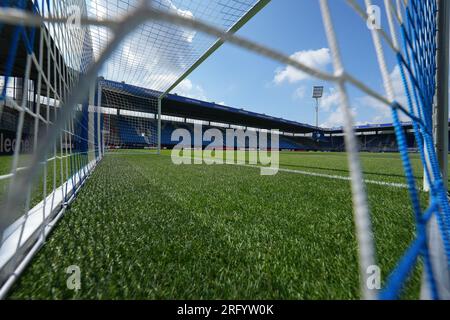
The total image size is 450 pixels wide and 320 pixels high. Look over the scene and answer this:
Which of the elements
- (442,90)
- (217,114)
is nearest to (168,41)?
(442,90)

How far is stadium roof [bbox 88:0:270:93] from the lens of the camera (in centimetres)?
263

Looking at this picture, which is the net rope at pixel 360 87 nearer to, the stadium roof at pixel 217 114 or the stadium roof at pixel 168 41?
the stadium roof at pixel 168 41

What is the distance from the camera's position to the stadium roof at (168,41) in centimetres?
263

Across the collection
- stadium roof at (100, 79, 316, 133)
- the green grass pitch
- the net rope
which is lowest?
the green grass pitch

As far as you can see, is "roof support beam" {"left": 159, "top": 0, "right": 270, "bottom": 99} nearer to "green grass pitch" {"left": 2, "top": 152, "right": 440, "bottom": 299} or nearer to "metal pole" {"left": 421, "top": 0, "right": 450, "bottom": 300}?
"metal pole" {"left": 421, "top": 0, "right": 450, "bottom": 300}

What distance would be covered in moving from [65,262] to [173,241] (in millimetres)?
361

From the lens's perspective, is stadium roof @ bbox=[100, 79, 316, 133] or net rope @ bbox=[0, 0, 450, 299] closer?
net rope @ bbox=[0, 0, 450, 299]

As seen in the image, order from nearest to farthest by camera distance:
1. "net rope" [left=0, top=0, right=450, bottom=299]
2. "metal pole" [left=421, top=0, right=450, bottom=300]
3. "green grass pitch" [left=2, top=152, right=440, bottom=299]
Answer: "net rope" [left=0, top=0, right=450, bottom=299], "green grass pitch" [left=2, top=152, right=440, bottom=299], "metal pole" [left=421, top=0, right=450, bottom=300]

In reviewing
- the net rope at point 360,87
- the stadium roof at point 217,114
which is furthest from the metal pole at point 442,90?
the stadium roof at point 217,114

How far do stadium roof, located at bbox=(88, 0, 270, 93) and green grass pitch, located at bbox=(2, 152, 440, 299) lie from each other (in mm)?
682

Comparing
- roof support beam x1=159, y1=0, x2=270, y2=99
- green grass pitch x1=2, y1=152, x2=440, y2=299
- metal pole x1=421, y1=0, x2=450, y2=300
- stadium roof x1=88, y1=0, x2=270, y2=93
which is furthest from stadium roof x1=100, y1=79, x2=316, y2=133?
green grass pitch x1=2, y1=152, x2=440, y2=299

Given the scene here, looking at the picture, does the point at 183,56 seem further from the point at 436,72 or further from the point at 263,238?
the point at 263,238

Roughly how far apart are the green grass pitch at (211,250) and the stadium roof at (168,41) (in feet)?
2.24

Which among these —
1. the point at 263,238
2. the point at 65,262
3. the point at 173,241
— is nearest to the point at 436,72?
the point at 263,238
